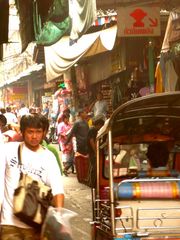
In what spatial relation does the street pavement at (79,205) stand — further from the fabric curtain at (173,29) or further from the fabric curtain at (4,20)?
the fabric curtain at (4,20)

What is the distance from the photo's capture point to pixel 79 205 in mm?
10539

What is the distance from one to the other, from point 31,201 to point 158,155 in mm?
2619

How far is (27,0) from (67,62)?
550 cm

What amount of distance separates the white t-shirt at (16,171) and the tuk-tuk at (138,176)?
2.95ft

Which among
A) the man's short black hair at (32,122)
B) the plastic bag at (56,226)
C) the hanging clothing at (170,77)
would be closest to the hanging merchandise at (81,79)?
the hanging clothing at (170,77)

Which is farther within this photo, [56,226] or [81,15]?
[81,15]

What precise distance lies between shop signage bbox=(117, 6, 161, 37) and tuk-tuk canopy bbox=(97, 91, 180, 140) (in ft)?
15.2

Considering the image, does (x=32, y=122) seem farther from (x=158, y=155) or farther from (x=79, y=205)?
(x=79, y=205)

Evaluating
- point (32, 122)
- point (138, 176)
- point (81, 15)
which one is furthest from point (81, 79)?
point (32, 122)

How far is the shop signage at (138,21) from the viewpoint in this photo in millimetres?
11148

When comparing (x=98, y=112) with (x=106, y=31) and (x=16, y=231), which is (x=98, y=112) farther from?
(x=16, y=231)

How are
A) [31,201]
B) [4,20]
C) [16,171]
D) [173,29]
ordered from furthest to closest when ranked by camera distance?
[4,20] < [173,29] < [16,171] < [31,201]

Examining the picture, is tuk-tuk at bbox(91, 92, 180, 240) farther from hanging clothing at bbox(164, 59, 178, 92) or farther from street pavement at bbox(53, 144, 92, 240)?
hanging clothing at bbox(164, 59, 178, 92)

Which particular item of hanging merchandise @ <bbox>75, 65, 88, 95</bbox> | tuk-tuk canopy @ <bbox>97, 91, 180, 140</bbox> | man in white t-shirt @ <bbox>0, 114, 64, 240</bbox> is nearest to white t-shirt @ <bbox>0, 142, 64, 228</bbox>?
man in white t-shirt @ <bbox>0, 114, 64, 240</bbox>
